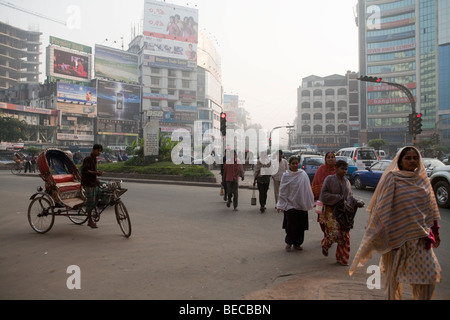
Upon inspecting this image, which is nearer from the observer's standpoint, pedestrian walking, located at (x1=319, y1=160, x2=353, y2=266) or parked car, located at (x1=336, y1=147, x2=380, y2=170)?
pedestrian walking, located at (x1=319, y1=160, x2=353, y2=266)

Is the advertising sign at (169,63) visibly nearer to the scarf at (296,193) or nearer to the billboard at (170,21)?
the billboard at (170,21)

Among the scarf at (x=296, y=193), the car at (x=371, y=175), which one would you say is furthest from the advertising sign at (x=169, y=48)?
the scarf at (x=296, y=193)

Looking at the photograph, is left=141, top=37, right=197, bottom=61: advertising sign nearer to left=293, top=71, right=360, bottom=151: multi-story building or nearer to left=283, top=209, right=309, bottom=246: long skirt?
left=293, top=71, right=360, bottom=151: multi-story building

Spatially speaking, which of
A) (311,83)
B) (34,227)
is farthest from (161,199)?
(311,83)

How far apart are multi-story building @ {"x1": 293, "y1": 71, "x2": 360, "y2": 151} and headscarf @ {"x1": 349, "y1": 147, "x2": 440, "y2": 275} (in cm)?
9180

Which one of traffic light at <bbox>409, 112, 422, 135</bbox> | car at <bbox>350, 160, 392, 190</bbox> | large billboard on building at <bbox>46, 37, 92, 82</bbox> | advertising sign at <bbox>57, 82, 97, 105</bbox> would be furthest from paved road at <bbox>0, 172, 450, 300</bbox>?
large billboard on building at <bbox>46, 37, 92, 82</bbox>

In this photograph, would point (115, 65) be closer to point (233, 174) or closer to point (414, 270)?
point (233, 174)

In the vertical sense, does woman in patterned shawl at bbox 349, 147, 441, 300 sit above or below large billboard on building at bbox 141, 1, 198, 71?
below

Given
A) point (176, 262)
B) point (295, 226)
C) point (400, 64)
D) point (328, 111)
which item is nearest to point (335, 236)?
point (295, 226)

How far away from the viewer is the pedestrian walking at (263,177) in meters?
9.57

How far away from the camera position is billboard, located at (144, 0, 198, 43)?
8312cm

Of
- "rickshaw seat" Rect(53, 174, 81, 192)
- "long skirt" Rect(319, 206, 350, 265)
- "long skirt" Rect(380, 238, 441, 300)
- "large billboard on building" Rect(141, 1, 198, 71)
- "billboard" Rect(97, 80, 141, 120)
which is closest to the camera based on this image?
"long skirt" Rect(380, 238, 441, 300)

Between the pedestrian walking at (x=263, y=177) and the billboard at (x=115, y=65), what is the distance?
71.7 meters

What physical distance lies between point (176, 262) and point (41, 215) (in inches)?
133
